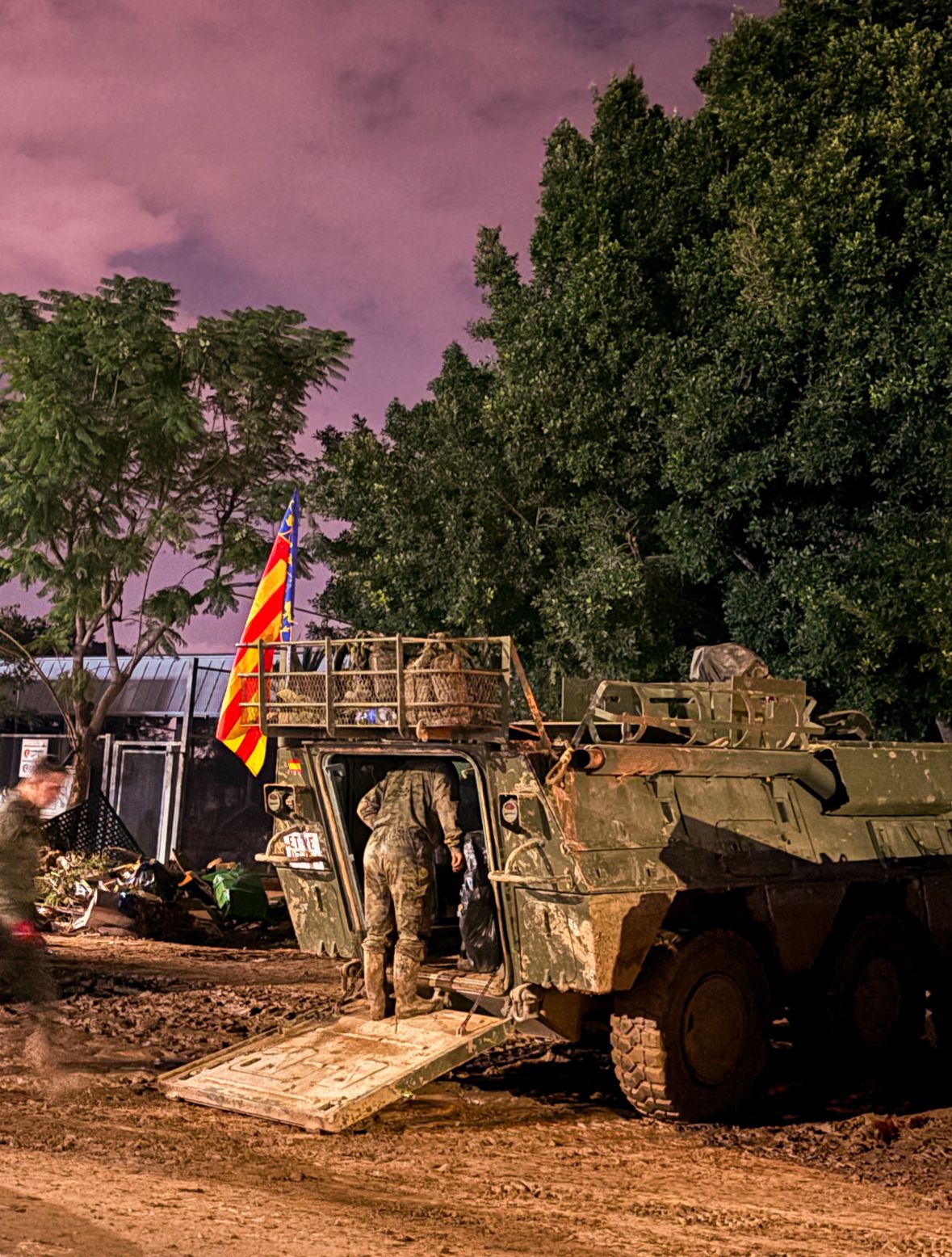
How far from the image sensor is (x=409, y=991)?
8320mm

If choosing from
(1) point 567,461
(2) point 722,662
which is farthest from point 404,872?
(1) point 567,461

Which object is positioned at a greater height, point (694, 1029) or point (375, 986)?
point (375, 986)

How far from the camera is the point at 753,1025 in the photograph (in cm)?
837

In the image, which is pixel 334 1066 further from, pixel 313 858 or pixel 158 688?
pixel 158 688

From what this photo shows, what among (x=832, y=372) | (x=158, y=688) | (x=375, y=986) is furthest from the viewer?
(x=158, y=688)

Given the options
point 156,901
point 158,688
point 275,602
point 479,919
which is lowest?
point 479,919

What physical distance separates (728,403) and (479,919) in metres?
8.56

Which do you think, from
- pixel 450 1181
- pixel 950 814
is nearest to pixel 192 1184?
pixel 450 1181

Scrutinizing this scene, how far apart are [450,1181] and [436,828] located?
2502 mm

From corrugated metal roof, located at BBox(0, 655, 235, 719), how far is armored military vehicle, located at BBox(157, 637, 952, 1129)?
1760cm

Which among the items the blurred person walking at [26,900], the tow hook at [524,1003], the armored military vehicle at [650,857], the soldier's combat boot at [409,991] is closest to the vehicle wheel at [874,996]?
the armored military vehicle at [650,857]

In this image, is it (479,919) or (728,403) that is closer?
(479,919)

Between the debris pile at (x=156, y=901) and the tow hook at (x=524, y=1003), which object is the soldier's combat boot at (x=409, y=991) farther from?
the debris pile at (x=156, y=901)

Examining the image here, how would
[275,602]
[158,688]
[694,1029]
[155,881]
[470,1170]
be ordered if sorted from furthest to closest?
1. [158,688]
2. [275,602]
3. [155,881]
4. [694,1029]
5. [470,1170]
